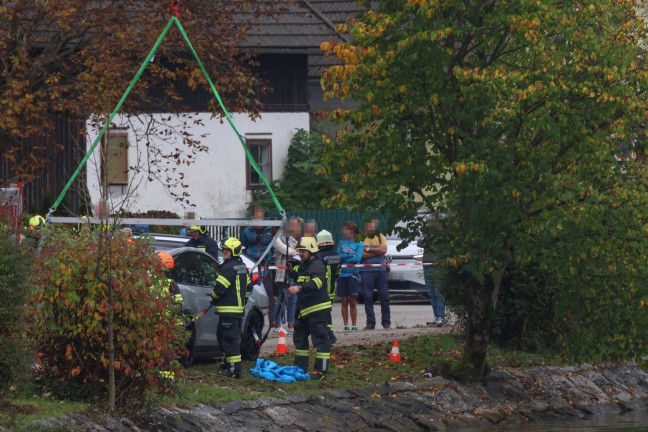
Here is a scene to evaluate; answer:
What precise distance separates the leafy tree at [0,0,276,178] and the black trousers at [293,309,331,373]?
25.0 ft

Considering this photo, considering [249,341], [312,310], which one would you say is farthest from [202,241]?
[312,310]

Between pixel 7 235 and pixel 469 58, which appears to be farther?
pixel 469 58

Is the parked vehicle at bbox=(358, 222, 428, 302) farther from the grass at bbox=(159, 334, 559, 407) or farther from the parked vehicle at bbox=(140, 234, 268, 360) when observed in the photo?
the parked vehicle at bbox=(140, 234, 268, 360)

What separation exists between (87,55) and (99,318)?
39.9 feet

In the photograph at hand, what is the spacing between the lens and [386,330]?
72.2 ft

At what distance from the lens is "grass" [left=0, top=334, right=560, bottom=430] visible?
12.6 m

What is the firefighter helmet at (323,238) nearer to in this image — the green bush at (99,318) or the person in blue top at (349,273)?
the green bush at (99,318)

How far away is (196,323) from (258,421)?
9.46 ft

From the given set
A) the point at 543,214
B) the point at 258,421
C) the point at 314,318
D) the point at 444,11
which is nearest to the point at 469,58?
the point at 444,11

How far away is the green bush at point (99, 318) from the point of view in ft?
42.6

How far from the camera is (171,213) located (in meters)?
36.1

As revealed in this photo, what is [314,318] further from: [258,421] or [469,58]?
[469,58]

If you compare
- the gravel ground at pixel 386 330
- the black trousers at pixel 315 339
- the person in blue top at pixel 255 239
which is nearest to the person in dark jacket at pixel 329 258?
the black trousers at pixel 315 339

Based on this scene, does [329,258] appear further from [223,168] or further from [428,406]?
→ [223,168]
